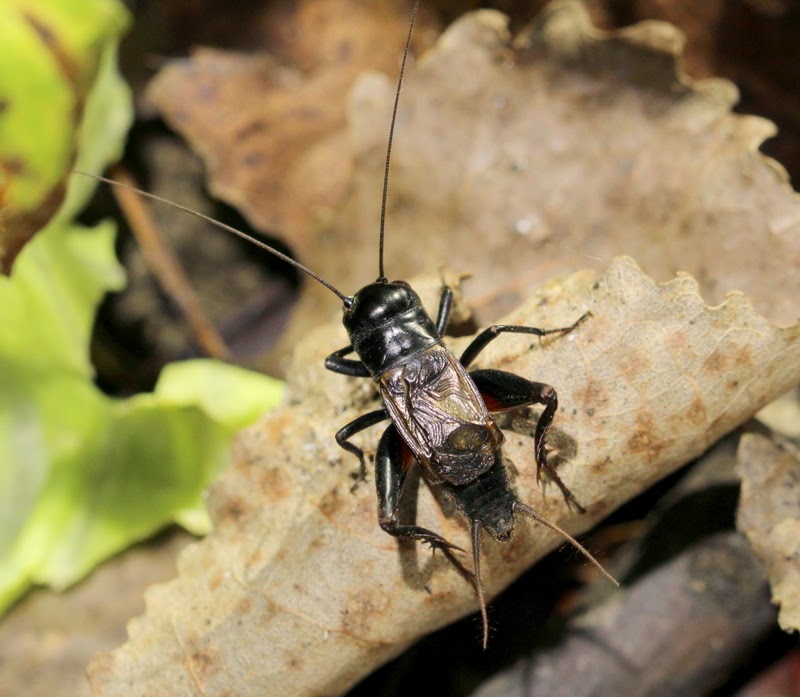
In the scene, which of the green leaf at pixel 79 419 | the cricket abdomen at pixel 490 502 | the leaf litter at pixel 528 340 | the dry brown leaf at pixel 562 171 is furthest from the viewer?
the green leaf at pixel 79 419

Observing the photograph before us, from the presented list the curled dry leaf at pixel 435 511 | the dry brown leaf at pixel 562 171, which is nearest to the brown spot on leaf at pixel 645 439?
the curled dry leaf at pixel 435 511

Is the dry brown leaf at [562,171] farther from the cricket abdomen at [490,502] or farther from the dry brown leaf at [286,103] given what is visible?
the cricket abdomen at [490,502]

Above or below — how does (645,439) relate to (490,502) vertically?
above

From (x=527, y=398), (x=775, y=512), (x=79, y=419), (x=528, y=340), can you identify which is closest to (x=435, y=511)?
(x=527, y=398)

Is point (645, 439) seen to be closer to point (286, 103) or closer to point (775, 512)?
point (775, 512)

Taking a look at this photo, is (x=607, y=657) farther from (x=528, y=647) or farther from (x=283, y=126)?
(x=283, y=126)

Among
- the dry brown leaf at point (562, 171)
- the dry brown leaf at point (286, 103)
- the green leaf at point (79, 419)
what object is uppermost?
the dry brown leaf at point (562, 171)
